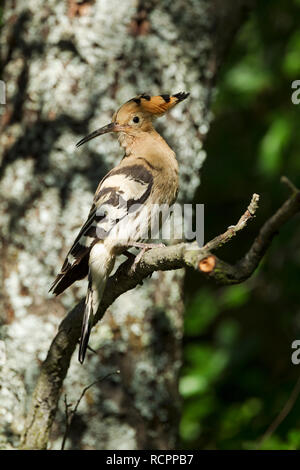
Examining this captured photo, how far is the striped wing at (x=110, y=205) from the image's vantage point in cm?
304

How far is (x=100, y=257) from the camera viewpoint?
121 inches

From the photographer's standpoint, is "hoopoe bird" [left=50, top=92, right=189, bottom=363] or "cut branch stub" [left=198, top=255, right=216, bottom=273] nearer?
"cut branch stub" [left=198, top=255, right=216, bottom=273]

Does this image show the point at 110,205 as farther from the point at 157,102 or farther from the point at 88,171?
the point at 88,171

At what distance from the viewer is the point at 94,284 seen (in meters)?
2.88

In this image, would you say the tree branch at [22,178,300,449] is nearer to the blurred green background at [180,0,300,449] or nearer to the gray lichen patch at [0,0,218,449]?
the gray lichen patch at [0,0,218,449]

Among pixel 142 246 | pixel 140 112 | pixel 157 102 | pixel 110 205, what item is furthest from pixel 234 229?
pixel 140 112

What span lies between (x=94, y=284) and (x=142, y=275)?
11.5 inches

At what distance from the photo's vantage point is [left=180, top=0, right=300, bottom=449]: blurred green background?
4.48 metres

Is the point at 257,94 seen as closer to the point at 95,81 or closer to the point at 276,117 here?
the point at 276,117

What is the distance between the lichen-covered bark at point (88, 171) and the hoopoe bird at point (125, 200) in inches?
21.3

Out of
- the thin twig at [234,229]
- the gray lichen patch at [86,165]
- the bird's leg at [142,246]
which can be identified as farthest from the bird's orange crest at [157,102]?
the thin twig at [234,229]

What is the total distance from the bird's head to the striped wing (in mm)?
264

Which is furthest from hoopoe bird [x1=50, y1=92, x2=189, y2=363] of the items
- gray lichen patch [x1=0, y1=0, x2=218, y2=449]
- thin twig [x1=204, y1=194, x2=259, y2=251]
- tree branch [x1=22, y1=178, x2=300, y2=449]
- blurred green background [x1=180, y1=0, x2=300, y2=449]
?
blurred green background [x1=180, y1=0, x2=300, y2=449]

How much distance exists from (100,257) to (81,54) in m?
1.40
